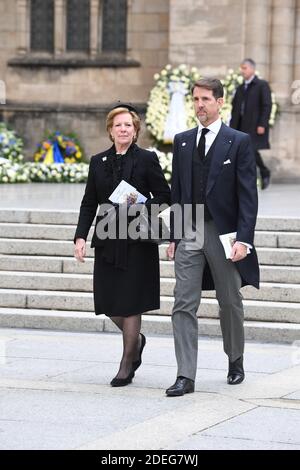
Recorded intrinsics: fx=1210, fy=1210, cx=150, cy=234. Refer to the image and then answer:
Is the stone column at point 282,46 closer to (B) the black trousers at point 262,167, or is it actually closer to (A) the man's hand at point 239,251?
(B) the black trousers at point 262,167

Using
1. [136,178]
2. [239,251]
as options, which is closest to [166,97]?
[136,178]

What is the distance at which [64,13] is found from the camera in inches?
887

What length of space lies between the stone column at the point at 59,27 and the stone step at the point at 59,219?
972 centimetres

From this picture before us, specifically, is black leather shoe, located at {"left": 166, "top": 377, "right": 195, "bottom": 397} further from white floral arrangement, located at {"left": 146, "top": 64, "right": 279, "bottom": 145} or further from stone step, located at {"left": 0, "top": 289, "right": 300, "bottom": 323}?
white floral arrangement, located at {"left": 146, "top": 64, "right": 279, "bottom": 145}

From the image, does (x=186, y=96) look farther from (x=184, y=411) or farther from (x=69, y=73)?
(x=184, y=411)

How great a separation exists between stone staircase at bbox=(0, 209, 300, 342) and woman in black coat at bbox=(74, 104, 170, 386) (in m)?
2.34

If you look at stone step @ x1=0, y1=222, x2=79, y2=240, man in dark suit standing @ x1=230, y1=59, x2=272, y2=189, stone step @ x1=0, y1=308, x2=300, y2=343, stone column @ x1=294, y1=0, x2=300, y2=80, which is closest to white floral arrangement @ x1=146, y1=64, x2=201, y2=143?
stone column @ x1=294, y1=0, x2=300, y2=80

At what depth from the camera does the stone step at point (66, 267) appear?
11.4m

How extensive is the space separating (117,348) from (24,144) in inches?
499

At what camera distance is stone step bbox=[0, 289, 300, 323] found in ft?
34.8

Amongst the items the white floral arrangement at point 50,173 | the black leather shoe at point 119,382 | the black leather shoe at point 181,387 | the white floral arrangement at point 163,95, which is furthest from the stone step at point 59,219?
the white floral arrangement at point 163,95

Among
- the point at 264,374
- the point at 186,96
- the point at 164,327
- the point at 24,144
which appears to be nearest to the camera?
the point at 264,374

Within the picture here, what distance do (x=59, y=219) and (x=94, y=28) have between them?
10128mm

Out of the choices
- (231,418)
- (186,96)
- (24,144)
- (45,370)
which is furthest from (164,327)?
(24,144)
